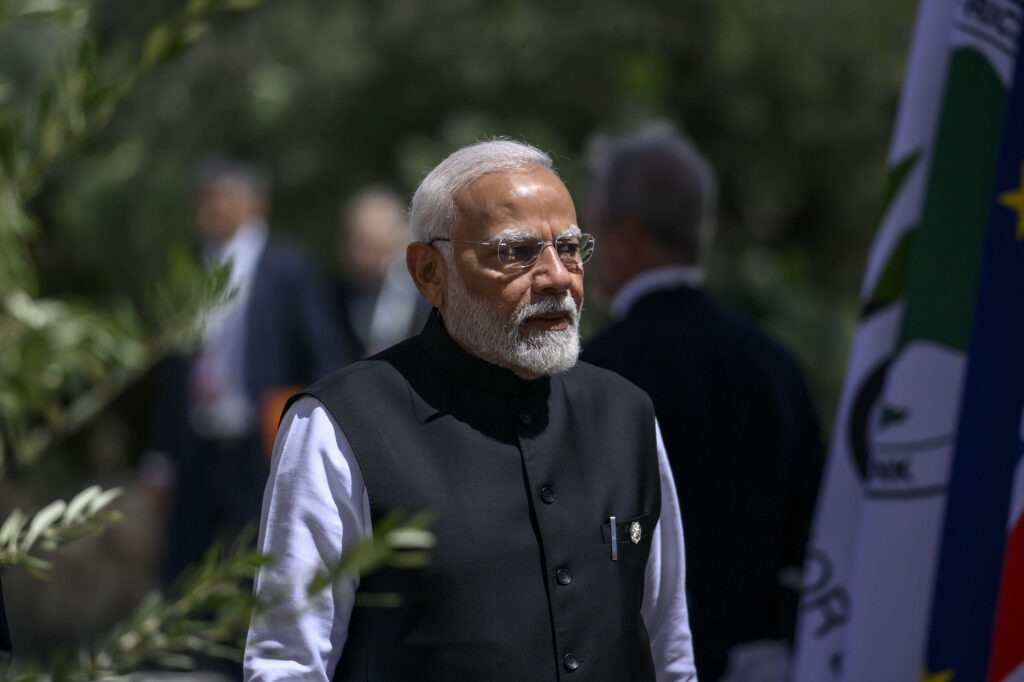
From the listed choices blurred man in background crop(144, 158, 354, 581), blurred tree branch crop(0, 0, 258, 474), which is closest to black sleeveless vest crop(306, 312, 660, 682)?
blurred tree branch crop(0, 0, 258, 474)

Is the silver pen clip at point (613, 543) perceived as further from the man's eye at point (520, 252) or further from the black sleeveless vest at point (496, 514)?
the man's eye at point (520, 252)

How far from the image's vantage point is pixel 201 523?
613 cm

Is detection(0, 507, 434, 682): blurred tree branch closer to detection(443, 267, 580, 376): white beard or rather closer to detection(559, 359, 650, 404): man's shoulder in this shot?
detection(443, 267, 580, 376): white beard

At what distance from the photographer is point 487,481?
2.21m

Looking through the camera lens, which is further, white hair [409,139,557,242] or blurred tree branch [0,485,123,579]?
white hair [409,139,557,242]

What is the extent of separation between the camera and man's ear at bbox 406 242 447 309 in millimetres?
2324

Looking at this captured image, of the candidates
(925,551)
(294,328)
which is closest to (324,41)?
(294,328)

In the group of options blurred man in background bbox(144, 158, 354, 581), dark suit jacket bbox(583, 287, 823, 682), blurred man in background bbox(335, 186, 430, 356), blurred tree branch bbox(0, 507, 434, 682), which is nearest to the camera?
blurred tree branch bbox(0, 507, 434, 682)

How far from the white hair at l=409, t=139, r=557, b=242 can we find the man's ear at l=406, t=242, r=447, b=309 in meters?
0.02

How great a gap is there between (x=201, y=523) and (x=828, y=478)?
3.46 meters

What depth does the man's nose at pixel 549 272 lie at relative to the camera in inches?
88.0

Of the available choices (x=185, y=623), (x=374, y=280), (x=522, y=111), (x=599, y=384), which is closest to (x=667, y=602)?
(x=599, y=384)

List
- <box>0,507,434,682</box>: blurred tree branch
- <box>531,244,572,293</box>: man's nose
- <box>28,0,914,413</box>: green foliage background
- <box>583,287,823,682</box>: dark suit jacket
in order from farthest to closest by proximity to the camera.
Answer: <box>28,0,914,413</box>: green foliage background < <box>583,287,823,682</box>: dark suit jacket < <box>531,244,572,293</box>: man's nose < <box>0,507,434,682</box>: blurred tree branch

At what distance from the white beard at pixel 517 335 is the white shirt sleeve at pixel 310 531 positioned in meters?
0.27
